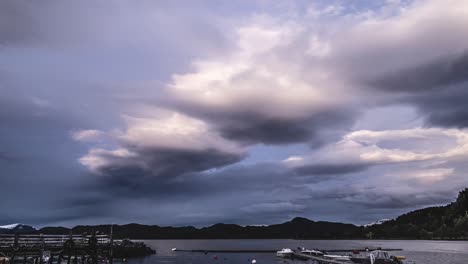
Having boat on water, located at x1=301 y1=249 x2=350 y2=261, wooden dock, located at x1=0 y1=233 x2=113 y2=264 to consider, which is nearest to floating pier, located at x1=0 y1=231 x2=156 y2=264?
wooden dock, located at x1=0 y1=233 x2=113 y2=264

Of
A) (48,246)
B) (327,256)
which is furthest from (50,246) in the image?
(327,256)

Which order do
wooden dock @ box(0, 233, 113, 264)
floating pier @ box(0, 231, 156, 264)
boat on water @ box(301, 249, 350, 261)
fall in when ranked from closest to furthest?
floating pier @ box(0, 231, 156, 264), wooden dock @ box(0, 233, 113, 264), boat on water @ box(301, 249, 350, 261)

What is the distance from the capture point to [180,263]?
152000 mm

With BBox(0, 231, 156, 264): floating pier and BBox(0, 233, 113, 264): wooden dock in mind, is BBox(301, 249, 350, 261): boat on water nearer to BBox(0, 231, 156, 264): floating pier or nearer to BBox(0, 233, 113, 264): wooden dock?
BBox(0, 231, 156, 264): floating pier

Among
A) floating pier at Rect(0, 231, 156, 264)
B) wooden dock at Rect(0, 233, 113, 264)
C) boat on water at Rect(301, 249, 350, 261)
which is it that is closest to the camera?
floating pier at Rect(0, 231, 156, 264)

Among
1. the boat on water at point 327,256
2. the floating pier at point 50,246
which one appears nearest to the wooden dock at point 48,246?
the floating pier at point 50,246

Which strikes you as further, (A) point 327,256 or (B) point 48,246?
(A) point 327,256

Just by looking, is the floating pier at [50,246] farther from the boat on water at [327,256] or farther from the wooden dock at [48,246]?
the boat on water at [327,256]

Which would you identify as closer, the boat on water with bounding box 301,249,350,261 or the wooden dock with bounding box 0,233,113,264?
the wooden dock with bounding box 0,233,113,264

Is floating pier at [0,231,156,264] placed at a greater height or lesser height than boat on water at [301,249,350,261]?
greater

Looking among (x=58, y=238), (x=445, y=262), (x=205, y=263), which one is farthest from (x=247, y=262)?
(x=58, y=238)

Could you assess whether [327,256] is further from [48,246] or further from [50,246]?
[48,246]

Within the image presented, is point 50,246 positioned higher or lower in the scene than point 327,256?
higher

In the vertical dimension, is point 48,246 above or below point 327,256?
above
